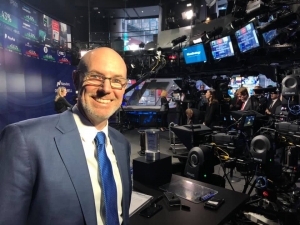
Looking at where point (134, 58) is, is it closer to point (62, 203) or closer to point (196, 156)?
point (196, 156)

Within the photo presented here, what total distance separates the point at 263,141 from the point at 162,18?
1004 centimetres

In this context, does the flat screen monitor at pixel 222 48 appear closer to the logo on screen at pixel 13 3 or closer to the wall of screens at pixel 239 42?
the wall of screens at pixel 239 42

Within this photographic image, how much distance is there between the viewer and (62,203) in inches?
27.5

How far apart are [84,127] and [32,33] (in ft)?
24.3

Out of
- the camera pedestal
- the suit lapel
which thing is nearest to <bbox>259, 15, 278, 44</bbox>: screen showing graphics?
the camera pedestal

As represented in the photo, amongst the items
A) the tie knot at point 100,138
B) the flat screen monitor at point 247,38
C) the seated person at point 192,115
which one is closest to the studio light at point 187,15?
the flat screen monitor at point 247,38

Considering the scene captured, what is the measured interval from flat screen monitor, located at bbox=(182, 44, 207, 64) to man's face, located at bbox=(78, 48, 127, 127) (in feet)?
19.2

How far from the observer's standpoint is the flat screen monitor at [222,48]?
5.52 meters

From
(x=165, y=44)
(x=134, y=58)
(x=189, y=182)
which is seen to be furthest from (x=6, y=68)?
(x=165, y=44)

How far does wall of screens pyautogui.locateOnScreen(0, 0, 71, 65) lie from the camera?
5629mm

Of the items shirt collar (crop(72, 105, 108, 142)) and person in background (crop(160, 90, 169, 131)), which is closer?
shirt collar (crop(72, 105, 108, 142))

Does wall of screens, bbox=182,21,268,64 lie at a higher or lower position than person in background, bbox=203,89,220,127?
higher

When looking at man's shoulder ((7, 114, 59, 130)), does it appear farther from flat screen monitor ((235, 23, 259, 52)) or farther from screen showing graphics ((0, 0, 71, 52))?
screen showing graphics ((0, 0, 71, 52))

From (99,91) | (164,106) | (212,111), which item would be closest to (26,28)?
(164,106)
